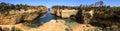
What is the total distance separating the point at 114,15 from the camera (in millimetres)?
41781

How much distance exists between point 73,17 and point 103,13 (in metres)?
24.8

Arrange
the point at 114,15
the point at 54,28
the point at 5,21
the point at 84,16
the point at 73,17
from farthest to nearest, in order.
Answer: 1. the point at 73,17
2. the point at 84,16
3. the point at 5,21
4. the point at 114,15
5. the point at 54,28

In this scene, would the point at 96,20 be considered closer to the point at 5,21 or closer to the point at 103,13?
the point at 103,13

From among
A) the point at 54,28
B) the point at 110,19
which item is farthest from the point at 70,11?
the point at 54,28

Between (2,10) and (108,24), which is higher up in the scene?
(2,10)

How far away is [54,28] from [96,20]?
25081 mm

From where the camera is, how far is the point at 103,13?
46188 millimetres

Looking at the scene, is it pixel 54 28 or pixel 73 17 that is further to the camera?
pixel 73 17

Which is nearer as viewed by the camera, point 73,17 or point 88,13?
point 88,13

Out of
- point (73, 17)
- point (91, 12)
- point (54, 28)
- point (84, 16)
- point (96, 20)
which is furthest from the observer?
point (73, 17)

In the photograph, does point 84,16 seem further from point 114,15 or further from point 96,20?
point 114,15

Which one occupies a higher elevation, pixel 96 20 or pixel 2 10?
→ pixel 2 10

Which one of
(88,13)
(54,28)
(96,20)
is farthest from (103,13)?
(54,28)

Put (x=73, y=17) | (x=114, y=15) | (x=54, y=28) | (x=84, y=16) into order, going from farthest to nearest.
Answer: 1. (x=73, y=17)
2. (x=84, y=16)
3. (x=114, y=15)
4. (x=54, y=28)
